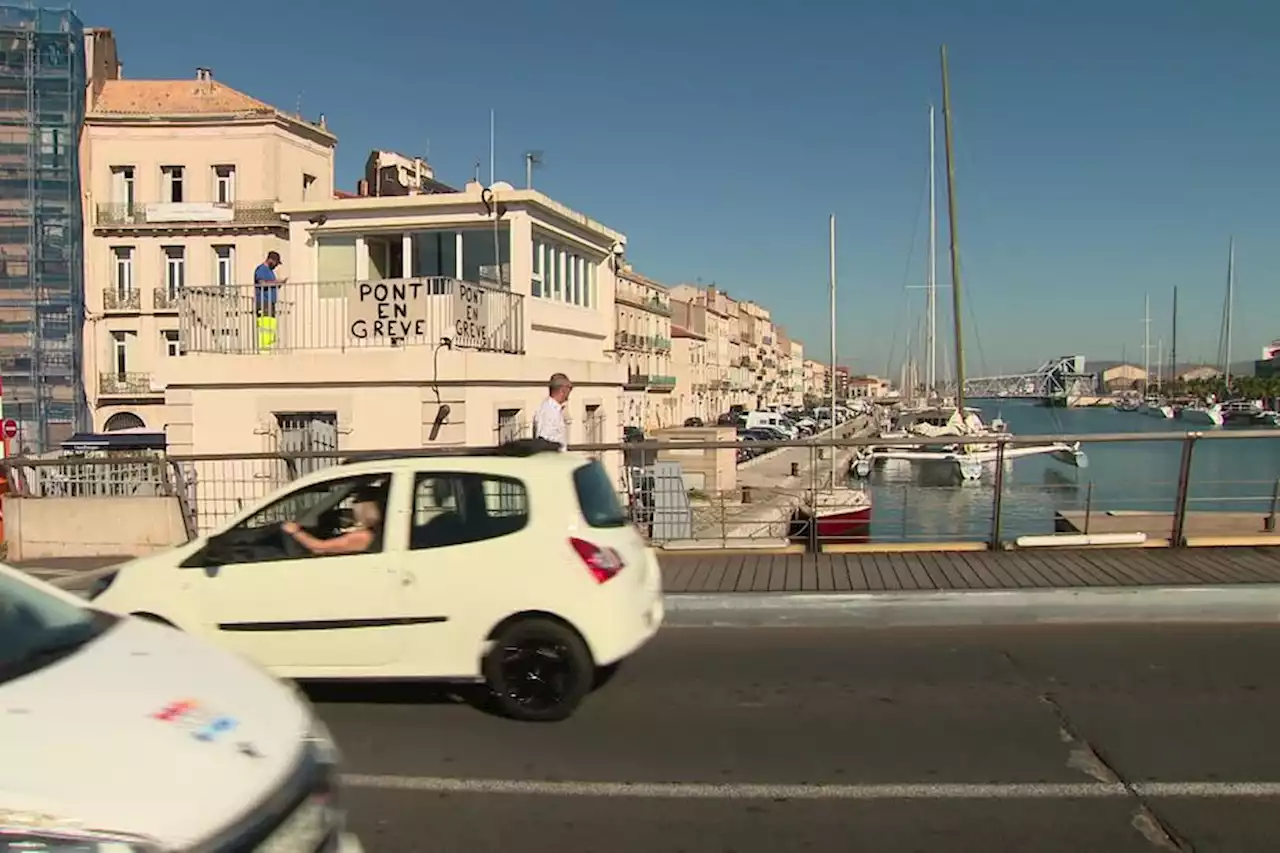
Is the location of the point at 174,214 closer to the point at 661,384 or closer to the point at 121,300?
the point at 121,300

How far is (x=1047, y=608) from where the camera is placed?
29.1ft

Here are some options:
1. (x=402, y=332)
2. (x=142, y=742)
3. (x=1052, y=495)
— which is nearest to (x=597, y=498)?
(x=142, y=742)

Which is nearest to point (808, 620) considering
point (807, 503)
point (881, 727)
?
point (881, 727)

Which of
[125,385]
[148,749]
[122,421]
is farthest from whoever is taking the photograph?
[122,421]

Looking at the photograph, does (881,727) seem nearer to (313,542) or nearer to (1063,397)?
(313,542)

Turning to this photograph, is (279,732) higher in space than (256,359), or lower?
lower

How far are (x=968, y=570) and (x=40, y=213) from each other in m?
49.9

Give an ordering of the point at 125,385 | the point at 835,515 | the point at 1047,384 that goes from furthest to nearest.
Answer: the point at 1047,384
the point at 125,385
the point at 835,515

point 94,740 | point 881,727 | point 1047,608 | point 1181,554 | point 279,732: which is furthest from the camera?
point 1181,554

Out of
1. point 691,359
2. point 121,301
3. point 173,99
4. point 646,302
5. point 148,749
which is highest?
point 173,99

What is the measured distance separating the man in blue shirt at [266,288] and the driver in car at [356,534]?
1037 centimetres

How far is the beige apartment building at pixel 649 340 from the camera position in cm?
7995

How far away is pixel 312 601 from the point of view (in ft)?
21.6

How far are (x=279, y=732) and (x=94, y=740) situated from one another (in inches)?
23.4
